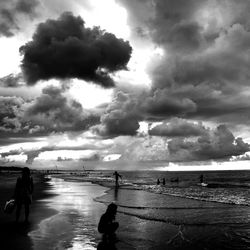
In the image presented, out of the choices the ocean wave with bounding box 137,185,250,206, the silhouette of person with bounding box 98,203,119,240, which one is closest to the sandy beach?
the silhouette of person with bounding box 98,203,119,240

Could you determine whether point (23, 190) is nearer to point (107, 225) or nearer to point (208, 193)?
point (107, 225)

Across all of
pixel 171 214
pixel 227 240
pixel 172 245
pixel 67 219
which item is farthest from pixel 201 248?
pixel 171 214

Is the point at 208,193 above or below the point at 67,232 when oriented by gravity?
below

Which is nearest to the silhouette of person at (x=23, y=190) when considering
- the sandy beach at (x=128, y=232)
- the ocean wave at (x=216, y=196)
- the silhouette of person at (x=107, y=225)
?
the sandy beach at (x=128, y=232)

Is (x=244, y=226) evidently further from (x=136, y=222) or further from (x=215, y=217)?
(x=136, y=222)

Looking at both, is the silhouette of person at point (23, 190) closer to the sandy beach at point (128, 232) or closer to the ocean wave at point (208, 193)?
the sandy beach at point (128, 232)

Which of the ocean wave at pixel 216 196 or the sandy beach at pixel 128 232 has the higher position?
the sandy beach at pixel 128 232

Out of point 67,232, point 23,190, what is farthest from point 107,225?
point 23,190

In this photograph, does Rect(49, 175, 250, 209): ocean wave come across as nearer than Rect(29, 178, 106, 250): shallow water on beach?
No

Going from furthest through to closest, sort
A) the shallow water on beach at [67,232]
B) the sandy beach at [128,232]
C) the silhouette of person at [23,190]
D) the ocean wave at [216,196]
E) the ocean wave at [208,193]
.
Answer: the ocean wave at [208,193] → the ocean wave at [216,196] → the silhouette of person at [23,190] → the sandy beach at [128,232] → the shallow water on beach at [67,232]

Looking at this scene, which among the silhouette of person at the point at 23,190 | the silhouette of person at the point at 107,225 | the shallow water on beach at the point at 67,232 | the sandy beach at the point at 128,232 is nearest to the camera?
the shallow water on beach at the point at 67,232

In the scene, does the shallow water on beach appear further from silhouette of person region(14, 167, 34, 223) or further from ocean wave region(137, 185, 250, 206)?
ocean wave region(137, 185, 250, 206)

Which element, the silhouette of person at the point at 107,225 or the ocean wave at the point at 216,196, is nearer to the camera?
the silhouette of person at the point at 107,225

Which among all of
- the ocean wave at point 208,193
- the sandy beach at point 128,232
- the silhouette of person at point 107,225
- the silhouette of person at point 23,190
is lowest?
the ocean wave at point 208,193
